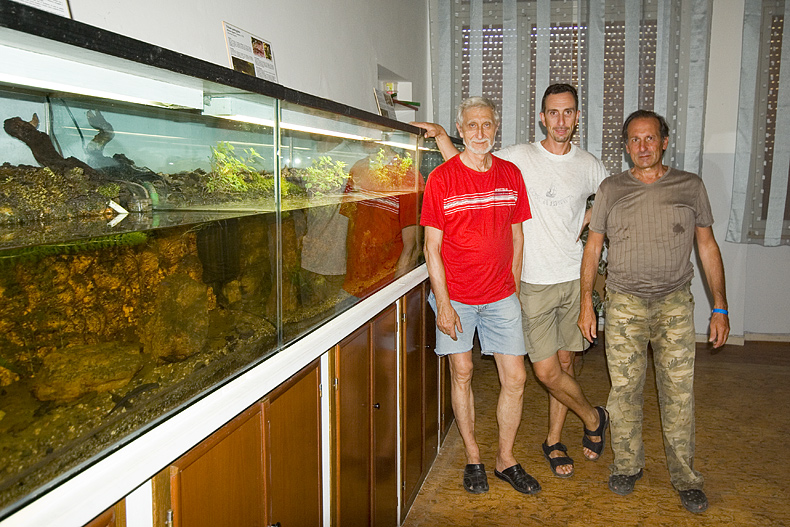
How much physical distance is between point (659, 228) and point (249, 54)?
1781 millimetres

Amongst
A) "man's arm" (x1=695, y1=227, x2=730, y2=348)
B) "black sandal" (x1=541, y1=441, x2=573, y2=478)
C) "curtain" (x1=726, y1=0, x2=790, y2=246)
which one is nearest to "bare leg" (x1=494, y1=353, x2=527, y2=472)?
"black sandal" (x1=541, y1=441, x2=573, y2=478)

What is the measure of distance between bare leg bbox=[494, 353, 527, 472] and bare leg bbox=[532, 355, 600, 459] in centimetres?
15

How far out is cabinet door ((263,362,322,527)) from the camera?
4.60ft

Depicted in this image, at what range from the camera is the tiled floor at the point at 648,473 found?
2.65 meters

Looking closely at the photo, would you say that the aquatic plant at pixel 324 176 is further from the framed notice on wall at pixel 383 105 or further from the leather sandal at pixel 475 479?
the framed notice on wall at pixel 383 105

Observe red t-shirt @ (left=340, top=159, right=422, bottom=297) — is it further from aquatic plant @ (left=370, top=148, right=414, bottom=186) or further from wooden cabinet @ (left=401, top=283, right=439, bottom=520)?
wooden cabinet @ (left=401, top=283, right=439, bottom=520)

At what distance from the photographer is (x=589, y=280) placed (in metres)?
2.81

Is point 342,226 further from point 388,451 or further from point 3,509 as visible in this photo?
point 3,509

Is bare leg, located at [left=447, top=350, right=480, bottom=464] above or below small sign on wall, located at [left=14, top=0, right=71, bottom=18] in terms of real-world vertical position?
below

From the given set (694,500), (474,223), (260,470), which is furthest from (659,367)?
(260,470)

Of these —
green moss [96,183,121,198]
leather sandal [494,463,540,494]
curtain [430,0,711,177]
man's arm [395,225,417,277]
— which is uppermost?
curtain [430,0,711,177]

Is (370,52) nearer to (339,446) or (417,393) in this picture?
(417,393)

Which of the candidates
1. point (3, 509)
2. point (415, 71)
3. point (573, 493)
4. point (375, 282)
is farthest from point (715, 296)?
point (415, 71)

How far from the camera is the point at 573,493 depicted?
286 cm
